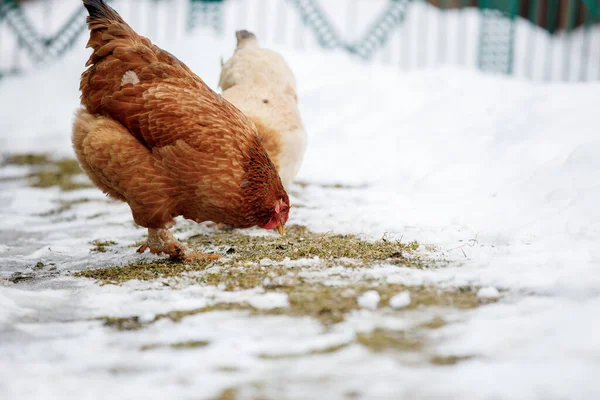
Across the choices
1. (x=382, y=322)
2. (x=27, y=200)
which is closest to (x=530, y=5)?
(x=27, y=200)

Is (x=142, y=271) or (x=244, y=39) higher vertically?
(x=244, y=39)

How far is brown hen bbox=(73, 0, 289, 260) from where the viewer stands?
280 cm

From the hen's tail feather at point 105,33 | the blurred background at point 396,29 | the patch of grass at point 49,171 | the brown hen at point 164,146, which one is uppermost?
the blurred background at point 396,29

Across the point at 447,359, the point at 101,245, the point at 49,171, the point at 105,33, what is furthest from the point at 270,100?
the point at 49,171

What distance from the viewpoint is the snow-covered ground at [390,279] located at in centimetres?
157

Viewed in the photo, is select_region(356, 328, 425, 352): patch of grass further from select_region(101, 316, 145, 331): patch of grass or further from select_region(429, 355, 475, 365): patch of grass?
select_region(101, 316, 145, 331): patch of grass

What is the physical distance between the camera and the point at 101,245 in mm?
3609

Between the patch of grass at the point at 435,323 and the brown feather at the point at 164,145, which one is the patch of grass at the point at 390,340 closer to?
the patch of grass at the point at 435,323

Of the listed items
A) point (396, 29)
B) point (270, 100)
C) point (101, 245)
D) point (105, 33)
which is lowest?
point (101, 245)

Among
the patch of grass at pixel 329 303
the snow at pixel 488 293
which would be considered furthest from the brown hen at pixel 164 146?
the snow at pixel 488 293

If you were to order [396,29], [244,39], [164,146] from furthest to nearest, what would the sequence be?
[396,29] → [244,39] → [164,146]

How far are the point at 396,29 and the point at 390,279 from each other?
8.06 m

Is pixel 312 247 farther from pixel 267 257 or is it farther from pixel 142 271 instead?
pixel 142 271

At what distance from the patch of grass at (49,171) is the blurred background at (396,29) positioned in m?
3.64
